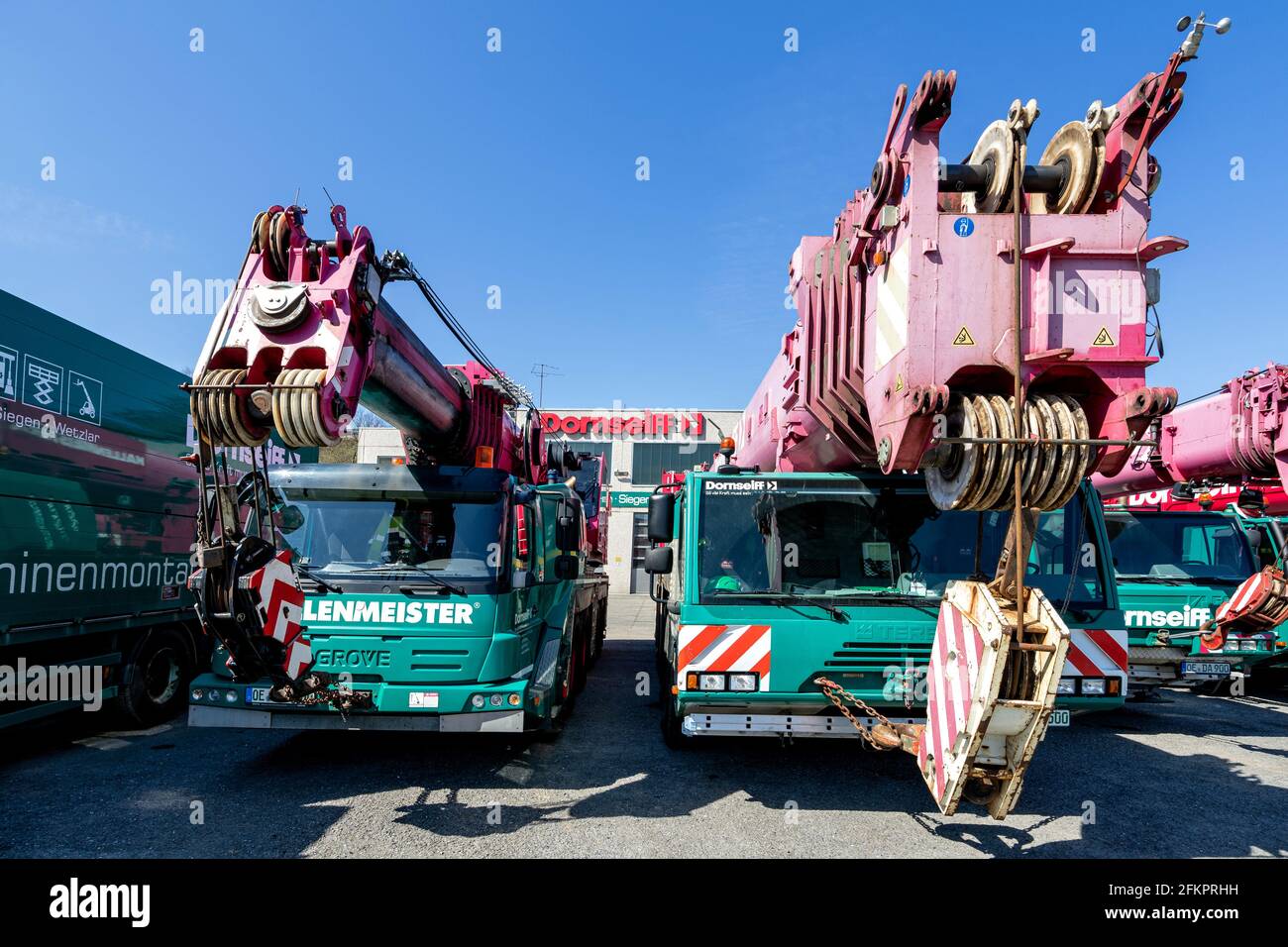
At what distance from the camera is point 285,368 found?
3902mm

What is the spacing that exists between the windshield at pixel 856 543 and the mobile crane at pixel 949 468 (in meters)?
0.01

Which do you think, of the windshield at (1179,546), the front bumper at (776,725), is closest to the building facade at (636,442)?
the windshield at (1179,546)

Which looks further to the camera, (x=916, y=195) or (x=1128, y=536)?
(x=1128, y=536)

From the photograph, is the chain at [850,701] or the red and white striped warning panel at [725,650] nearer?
the chain at [850,701]

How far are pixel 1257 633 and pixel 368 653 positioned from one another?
9052 millimetres

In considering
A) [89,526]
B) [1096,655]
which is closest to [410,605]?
[89,526]

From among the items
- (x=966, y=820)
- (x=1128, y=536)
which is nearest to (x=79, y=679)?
(x=966, y=820)

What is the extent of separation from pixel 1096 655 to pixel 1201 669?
4540 millimetres

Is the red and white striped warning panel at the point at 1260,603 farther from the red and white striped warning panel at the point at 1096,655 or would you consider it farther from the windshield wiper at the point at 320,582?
the windshield wiper at the point at 320,582

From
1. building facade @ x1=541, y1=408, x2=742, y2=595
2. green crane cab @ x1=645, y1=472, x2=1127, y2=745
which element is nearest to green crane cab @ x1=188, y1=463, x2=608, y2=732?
green crane cab @ x1=645, y1=472, x2=1127, y2=745

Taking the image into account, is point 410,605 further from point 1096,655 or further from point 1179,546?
point 1179,546

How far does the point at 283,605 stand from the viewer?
14.0 ft

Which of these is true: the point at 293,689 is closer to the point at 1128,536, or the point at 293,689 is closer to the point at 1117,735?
the point at 1117,735

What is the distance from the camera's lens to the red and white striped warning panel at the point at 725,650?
4.47 m
